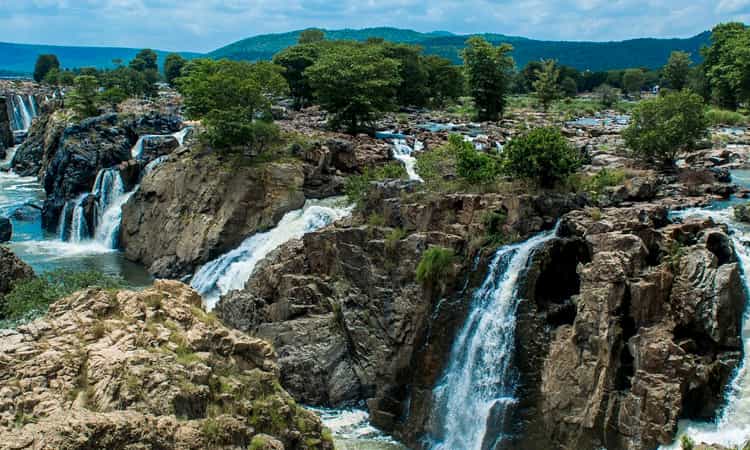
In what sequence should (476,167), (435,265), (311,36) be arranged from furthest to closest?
(311,36) < (476,167) < (435,265)

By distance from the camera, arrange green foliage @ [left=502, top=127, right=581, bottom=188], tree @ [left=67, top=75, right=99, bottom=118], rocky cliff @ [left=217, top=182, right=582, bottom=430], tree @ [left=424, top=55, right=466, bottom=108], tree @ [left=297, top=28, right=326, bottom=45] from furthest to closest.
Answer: tree @ [left=297, top=28, right=326, bottom=45], tree @ [left=424, top=55, right=466, bottom=108], tree @ [left=67, top=75, right=99, bottom=118], green foliage @ [left=502, top=127, right=581, bottom=188], rocky cliff @ [left=217, top=182, right=582, bottom=430]

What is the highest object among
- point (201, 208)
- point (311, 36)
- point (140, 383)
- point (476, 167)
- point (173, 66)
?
point (311, 36)

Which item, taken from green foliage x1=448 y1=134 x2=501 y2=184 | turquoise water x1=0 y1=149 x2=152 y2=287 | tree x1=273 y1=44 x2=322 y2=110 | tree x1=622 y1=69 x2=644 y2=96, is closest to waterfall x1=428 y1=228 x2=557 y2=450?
green foliage x1=448 y1=134 x2=501 y2=184

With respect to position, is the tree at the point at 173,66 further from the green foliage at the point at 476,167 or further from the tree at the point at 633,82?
the green foliage at the point at 476,167

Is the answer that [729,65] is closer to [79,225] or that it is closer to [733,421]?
[733,421]

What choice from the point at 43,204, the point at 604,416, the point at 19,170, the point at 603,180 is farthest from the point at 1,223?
the point at 604,416

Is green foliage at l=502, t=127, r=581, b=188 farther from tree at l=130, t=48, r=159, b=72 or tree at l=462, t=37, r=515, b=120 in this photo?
tree at l=130, t=48, r=159, b=72

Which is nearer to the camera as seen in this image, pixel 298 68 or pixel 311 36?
pixel 298 68

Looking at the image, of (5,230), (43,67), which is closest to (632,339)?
(5,230)
